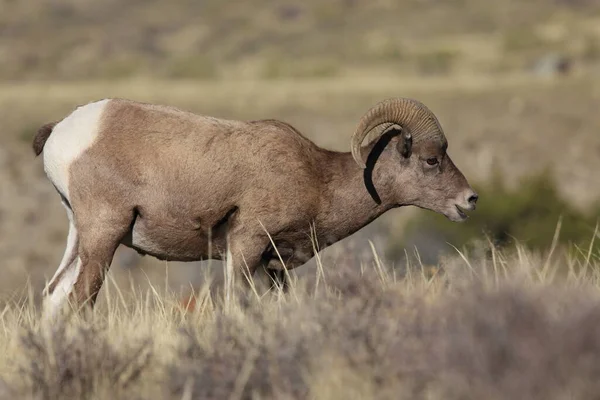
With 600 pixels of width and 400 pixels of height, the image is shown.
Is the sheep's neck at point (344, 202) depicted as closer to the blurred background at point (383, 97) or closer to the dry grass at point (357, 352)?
the blurred background at point (383, 97)

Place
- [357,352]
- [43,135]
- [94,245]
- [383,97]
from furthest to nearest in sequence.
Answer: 1. [383,97]
2. [43,135]
3. [94,245]
4. [357,352]

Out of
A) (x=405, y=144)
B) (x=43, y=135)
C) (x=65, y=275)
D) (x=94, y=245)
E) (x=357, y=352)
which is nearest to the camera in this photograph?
(x=357, y=352)

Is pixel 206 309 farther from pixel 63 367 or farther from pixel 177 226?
pixel 63 367

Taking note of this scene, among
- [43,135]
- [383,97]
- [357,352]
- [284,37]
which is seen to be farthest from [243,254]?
[284,37]

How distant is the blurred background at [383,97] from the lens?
20750 millimetres

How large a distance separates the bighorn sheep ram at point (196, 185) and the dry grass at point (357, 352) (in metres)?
1.82

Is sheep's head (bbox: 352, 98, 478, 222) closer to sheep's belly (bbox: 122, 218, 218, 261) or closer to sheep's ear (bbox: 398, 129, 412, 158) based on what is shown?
sheep's ear (bbox: 398, 129, 412, 158)

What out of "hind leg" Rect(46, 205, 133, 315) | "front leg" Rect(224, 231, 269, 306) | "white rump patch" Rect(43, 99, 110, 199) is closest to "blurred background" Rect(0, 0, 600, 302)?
"hind leg" Rect(46, 205, 133, 315)

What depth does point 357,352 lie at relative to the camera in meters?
4.73

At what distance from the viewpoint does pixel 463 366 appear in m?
4.21

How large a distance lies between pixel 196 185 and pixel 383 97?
2593cm

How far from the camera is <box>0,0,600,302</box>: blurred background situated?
817 inches

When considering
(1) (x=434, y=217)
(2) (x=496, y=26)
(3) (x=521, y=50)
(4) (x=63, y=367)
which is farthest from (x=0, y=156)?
(2) (x=496, y=26)

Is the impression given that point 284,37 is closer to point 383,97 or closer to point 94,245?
point 383,97
